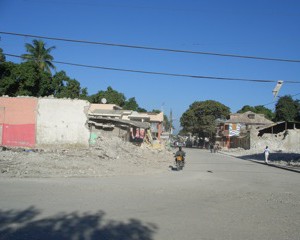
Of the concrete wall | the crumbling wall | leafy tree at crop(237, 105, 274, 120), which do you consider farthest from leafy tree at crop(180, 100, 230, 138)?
the concrete wall

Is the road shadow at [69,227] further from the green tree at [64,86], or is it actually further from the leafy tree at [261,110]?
the leafy tree at [261,110]

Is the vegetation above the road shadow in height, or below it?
above

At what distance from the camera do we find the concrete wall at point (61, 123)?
30.3 metres

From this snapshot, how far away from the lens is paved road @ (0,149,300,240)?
290 inches

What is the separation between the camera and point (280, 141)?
204 ft

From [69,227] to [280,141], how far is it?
58846 mm

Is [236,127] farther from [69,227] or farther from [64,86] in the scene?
[69,227]

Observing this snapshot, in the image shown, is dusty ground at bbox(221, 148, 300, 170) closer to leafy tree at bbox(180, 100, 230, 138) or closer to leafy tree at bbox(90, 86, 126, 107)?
leafy tree at bbox(90, 86, 126, 107)

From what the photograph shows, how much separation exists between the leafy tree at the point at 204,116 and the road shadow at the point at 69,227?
81.7m

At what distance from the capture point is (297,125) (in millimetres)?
70062

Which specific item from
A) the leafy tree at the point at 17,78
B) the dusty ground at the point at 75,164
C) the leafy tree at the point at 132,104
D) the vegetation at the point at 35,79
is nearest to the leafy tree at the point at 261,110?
the leafy tree at the point at 132,104

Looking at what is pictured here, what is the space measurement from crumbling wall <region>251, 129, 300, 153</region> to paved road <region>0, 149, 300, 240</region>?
159ft

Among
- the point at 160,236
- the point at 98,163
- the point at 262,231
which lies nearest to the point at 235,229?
the point at 262,231

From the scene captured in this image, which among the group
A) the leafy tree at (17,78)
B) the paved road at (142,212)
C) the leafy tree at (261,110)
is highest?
the leafy tree at (261,110)
